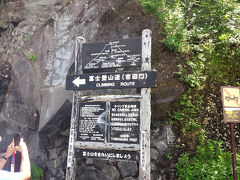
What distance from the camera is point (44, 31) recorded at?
7.36 metres

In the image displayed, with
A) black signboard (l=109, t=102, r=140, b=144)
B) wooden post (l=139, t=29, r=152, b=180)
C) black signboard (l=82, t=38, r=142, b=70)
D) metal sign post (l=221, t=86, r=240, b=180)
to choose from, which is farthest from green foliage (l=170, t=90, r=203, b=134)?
black signboard (l=82, t=38, r=142, b=70)

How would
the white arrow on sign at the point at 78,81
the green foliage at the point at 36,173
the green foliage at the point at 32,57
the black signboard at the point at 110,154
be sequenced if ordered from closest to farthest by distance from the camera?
the black signboard at the point at 110,154, the white arrow on sign at the point at 78,81, the green foliage at the point at 36,173, the green foliage at the point at 32,57

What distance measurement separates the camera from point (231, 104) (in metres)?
3.84

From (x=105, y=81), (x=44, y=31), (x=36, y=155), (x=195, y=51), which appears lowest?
(x=36, y=155)

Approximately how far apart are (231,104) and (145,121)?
1.63 m

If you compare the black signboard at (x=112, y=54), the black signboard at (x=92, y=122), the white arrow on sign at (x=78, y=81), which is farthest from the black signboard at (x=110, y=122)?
the black signboard at (x=112, y=54)

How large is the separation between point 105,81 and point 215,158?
2.86 meters

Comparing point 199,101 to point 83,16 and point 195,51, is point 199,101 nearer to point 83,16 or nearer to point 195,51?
point 195,51

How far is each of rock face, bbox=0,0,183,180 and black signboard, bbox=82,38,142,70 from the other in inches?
51.4

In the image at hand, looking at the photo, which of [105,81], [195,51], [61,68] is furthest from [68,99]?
[195,51]

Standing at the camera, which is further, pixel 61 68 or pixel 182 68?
pixel 61 68

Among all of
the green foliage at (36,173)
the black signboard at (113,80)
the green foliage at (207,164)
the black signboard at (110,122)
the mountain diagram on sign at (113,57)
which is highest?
the mountain diagram on sign at (113,57)

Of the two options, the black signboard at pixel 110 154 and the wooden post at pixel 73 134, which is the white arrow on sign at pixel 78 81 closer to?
the wooden post at pixel 73 134

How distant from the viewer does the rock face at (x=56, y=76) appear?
16.7 feet
